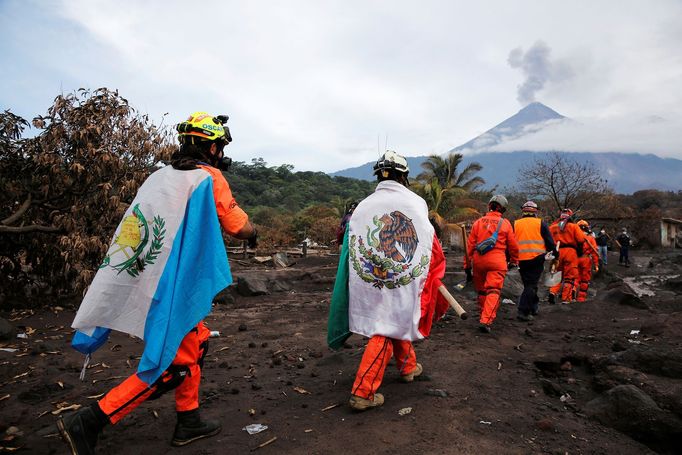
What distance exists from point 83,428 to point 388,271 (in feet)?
7.50

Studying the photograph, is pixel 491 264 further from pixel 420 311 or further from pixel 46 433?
pixel 46 433

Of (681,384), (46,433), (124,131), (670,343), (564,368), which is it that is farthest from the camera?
(124,131)

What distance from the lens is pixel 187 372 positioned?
2.94 m

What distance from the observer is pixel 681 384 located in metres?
3.67

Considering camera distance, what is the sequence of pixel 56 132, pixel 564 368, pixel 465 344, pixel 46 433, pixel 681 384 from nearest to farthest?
pixel 46 433, pixel 681 384, pixel 564 368, pixel 465 344, pixel 56 132

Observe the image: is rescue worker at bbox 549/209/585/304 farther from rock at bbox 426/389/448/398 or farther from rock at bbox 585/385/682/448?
rock at bbox 426/389/448/398

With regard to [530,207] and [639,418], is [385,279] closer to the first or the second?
[639,418]

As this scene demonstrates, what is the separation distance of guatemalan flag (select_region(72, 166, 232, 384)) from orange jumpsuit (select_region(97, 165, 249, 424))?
9 centimetres

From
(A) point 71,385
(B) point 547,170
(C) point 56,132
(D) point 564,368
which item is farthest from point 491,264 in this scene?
(B) point 547,170

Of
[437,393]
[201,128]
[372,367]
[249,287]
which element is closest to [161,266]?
[201,128]

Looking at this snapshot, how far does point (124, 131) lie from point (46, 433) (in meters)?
5.42

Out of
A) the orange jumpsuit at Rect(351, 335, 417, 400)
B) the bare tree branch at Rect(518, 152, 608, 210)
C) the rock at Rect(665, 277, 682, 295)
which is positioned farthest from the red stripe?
the bare tree branch at Rect(518, 152, 608, 210)

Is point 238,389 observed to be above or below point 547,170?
below

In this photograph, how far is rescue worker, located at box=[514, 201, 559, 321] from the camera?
7.03 m
